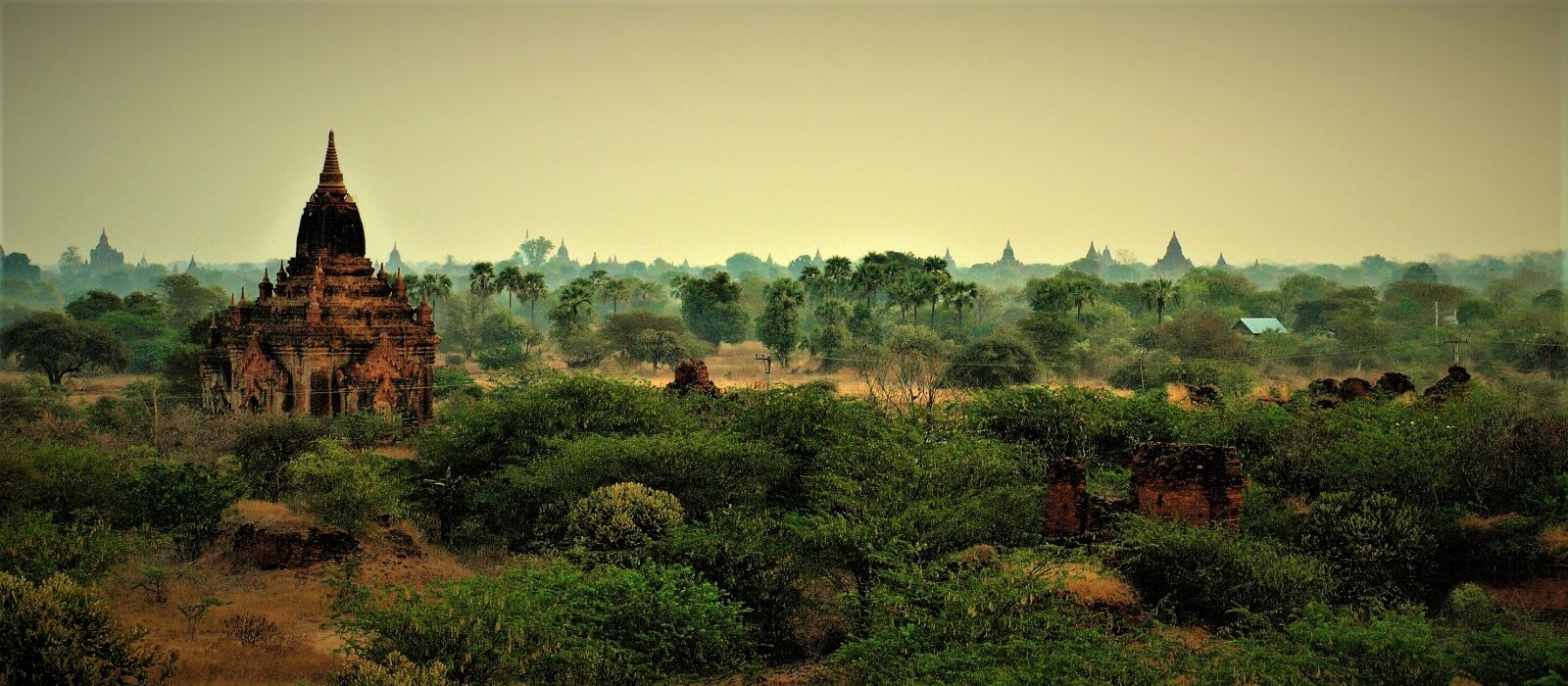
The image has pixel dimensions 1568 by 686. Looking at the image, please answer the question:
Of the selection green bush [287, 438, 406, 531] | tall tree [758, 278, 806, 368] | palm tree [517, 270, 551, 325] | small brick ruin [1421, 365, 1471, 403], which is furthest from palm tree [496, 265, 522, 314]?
green bush [287, 438, 406, 531]

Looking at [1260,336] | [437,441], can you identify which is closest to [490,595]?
[437,441]

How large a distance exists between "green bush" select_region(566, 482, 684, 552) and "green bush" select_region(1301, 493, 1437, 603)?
9115mm

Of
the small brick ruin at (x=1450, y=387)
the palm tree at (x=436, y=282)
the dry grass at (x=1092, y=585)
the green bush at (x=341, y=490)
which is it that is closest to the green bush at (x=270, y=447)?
the green bush at (x=341, y=490)

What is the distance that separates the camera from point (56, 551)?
Answer: 714 inches

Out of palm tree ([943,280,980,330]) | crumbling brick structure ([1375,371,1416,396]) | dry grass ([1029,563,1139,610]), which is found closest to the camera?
dry grass ([1029,563,1139,610])

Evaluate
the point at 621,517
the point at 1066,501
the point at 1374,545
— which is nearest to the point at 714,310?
the point at 621,517

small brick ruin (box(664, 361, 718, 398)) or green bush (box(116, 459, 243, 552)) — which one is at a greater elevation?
small brick ruin (box(664, 361, 718, 398))

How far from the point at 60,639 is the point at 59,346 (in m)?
53.4

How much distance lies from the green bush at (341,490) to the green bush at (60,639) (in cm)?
790

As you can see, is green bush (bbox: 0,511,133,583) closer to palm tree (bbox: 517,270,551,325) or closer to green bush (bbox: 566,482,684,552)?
green bush (bbox: 566,482,684,552)

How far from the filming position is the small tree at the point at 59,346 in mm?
61438

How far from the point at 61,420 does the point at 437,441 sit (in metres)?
15.0

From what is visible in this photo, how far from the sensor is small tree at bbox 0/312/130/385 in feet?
202

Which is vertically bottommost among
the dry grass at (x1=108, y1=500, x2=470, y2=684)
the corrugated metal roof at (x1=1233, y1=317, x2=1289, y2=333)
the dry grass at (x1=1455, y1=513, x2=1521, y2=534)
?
the dry grass at (x1=108, y1=500, x2=470, y2=684)
